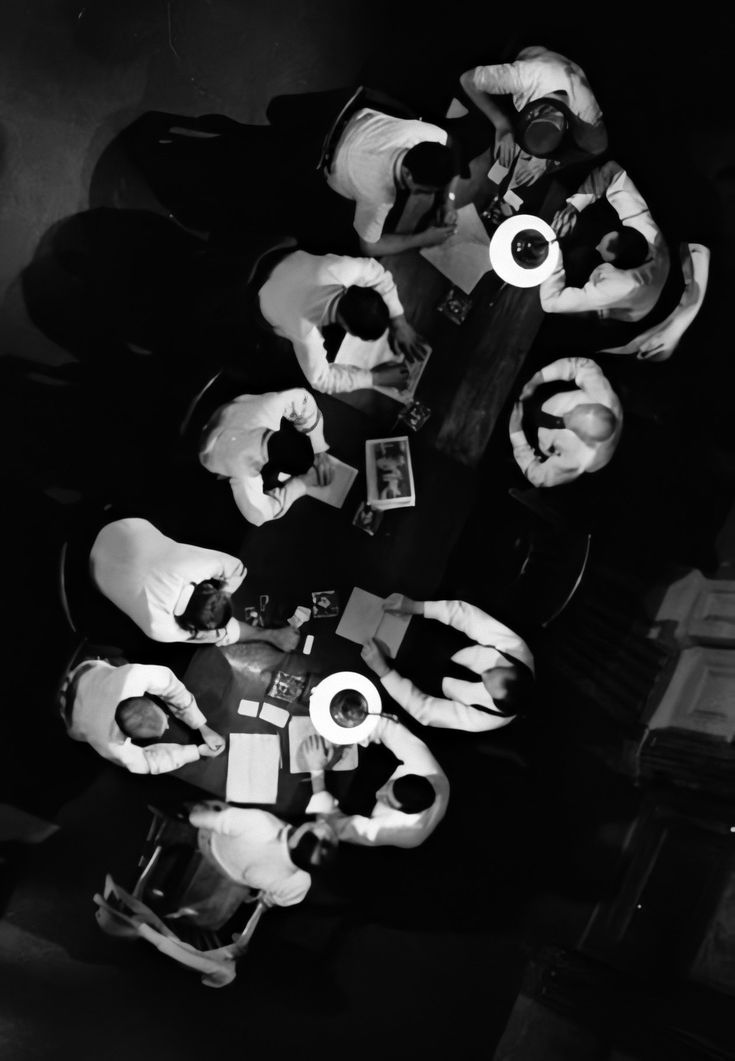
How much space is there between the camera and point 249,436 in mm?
3779

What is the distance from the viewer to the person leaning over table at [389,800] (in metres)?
4.22

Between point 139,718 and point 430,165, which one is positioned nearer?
point 139,718

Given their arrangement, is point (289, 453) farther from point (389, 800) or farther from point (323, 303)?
point (389, 800)

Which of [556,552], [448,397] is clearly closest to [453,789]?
[556,552]

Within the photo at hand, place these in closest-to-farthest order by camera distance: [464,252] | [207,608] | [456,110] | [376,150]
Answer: [207,608]
[376,150]
[464,252]
[456,110]

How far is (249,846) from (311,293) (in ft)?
8.94

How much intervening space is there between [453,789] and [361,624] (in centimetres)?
120

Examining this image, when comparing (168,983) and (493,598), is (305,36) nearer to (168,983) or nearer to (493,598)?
(493,598)

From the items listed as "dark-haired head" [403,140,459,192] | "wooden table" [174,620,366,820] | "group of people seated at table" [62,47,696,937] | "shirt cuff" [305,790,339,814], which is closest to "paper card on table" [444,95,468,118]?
"group of people seated at table" [62,47,696,937]

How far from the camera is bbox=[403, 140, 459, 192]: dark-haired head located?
3721 mm

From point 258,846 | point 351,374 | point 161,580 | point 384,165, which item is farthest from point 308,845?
point 384,165

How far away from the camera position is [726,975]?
13.7ft

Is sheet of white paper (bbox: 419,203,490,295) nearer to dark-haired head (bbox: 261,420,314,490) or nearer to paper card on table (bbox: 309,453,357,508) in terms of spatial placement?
paper card on table (bbox: 309,453,357,508)

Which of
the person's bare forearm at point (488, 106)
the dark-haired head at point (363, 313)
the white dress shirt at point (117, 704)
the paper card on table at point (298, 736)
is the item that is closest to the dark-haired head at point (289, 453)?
the dark-haired head at point (363, 313)
